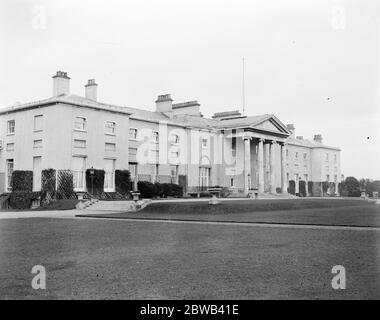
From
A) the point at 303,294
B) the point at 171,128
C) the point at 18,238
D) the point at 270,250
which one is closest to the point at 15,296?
the point at 303,294

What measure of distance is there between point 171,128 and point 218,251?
33357 mm

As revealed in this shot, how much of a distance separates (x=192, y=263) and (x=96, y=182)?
27637 millimetres

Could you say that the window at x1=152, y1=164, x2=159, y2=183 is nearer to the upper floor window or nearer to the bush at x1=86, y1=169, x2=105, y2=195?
the bush at x1=86, y1=169, x2=105, y2=195

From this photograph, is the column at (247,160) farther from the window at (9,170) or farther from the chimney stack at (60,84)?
the window at (9,170)

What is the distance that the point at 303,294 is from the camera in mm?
6066

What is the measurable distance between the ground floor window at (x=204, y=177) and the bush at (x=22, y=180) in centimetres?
1656

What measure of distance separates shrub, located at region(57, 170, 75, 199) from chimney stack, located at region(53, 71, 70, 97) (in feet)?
21.1

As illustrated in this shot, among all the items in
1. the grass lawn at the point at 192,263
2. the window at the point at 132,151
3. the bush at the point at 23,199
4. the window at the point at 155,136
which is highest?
the window at the point at 155,136

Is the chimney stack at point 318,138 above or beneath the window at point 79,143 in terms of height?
above

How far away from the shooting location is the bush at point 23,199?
32.5m

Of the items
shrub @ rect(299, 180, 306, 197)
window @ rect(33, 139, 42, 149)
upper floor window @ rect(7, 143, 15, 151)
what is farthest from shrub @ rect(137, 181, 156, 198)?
shrub @ rect(299, 180, 306, 197)

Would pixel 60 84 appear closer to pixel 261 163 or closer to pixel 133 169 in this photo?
pixel 133 169

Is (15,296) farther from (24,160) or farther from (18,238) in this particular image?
(24,160)

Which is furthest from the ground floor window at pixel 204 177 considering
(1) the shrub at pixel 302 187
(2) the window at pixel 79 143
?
(1) the shrub at pixel 302 187
